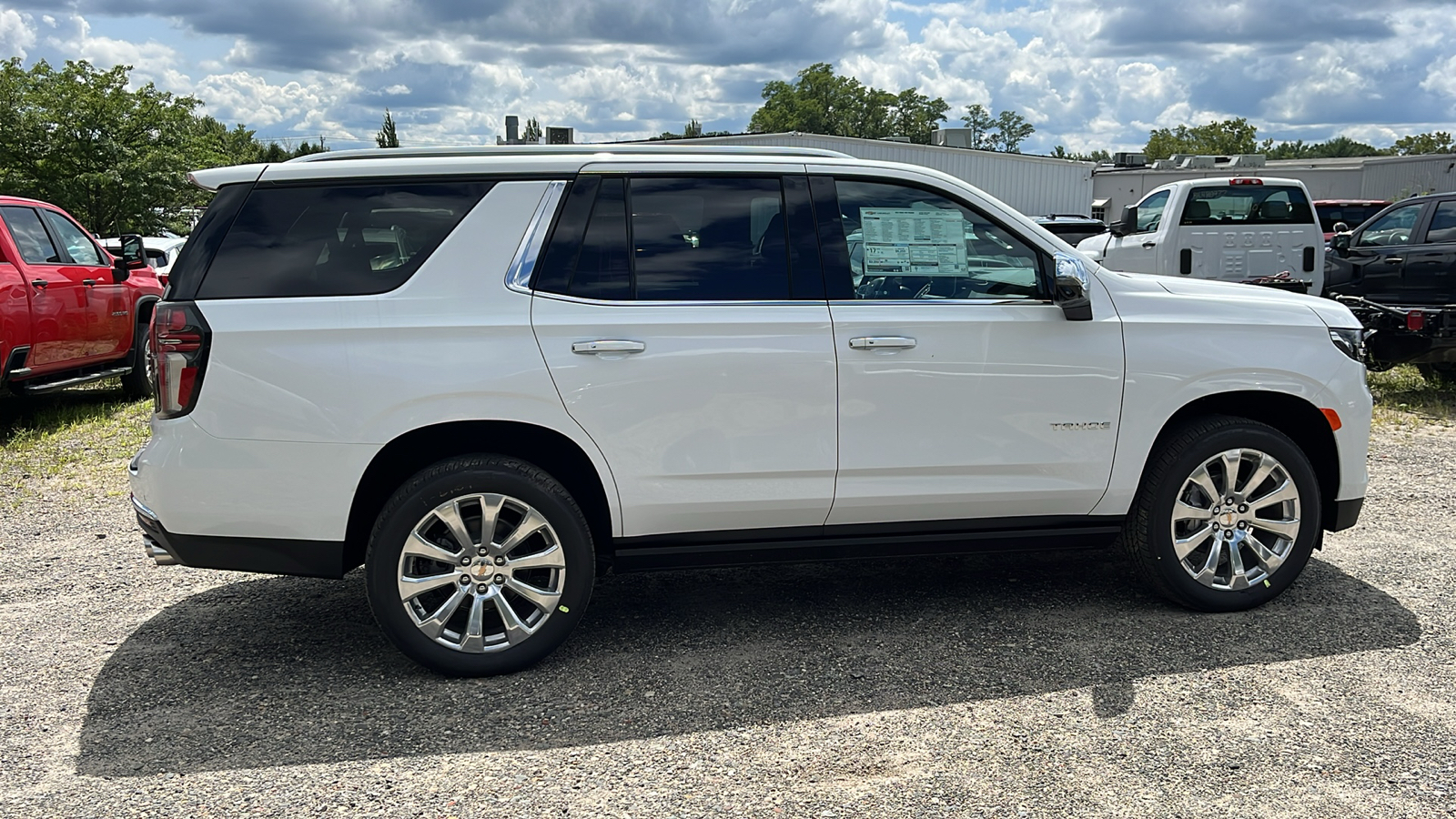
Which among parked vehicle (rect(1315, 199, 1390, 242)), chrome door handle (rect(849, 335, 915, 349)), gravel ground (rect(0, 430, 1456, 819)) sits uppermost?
parked vehicle (rect(1315, 199, 1390, 242))

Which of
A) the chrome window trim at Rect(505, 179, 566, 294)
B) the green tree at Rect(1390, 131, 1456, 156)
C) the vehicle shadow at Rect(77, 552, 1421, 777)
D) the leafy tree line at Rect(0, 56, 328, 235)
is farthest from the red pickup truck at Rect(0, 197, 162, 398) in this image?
the green tree at Rect(1390, 131, 1456, 156)

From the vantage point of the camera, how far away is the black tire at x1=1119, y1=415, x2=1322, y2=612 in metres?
4.54

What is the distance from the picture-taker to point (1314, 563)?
5480 mm

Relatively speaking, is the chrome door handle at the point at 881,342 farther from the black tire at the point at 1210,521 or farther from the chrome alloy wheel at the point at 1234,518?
the chrome alloy wheel at the point at 1234,518

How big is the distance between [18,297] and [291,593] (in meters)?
5.08

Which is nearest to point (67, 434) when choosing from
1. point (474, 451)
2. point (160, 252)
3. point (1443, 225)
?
point (474, 451)

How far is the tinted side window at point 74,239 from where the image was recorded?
959 cm

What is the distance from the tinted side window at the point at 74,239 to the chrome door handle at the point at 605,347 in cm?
761

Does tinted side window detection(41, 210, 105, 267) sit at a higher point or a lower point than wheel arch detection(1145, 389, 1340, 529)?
higher

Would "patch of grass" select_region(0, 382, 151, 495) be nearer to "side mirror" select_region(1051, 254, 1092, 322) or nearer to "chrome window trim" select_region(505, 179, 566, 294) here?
"chrome window trim" select_region(505, 179, 566, 294)

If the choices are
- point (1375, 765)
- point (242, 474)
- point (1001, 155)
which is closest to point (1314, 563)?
point (1375, 765)

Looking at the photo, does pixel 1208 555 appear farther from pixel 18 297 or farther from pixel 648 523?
pixel 18 297

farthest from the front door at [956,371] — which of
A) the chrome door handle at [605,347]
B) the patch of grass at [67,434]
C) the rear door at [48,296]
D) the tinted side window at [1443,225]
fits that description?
the tinted side window at [1443,225]

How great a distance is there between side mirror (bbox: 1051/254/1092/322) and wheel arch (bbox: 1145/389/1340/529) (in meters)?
0.63
